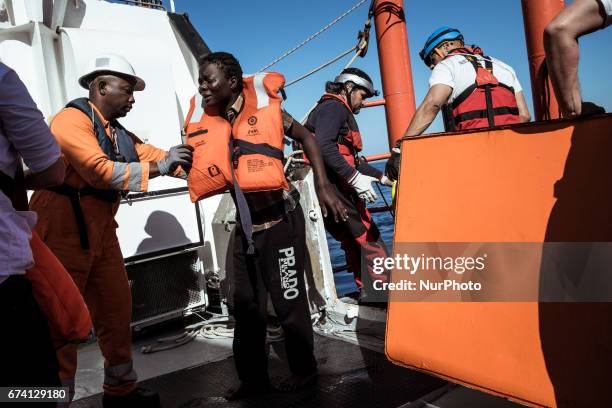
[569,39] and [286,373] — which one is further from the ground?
[569,39]

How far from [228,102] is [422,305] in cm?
144

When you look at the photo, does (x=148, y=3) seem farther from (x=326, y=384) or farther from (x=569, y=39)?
(x=569, y=39)

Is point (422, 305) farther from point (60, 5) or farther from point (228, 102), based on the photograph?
point (60, 5)

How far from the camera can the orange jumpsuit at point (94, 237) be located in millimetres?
2266

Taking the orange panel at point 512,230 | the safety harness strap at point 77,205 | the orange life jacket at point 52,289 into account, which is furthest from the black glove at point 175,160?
the orange panel at point 512,230

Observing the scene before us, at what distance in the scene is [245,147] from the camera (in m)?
2.39

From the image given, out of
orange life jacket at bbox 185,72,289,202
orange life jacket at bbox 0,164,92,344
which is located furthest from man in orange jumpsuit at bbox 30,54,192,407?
orange life jacket at bbox 0,164,92,344

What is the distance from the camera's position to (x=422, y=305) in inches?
70.8

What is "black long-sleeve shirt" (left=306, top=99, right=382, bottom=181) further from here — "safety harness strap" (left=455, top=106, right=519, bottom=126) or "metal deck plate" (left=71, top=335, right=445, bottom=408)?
"metal deck plate" (left=71, top=335, right=445, bottom=408)

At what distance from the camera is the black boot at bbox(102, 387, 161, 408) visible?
97.4 inches

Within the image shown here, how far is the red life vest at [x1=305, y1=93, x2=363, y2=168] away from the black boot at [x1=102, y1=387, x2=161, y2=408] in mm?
2083

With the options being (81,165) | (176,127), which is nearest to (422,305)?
(81,165)

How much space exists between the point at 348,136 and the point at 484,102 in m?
1.27

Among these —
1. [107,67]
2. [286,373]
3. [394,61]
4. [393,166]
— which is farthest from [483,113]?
[107,67]
